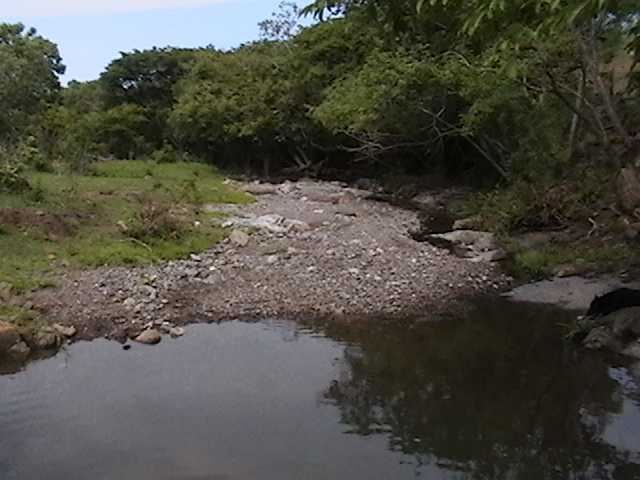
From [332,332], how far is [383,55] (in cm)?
1484

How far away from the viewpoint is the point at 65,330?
1170 cm

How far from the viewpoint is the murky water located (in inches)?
308

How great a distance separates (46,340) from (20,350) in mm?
422

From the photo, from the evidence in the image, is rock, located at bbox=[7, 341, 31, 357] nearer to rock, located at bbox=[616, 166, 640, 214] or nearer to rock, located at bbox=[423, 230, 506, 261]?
rock, located at bbox=[423, 230, 506, 261]

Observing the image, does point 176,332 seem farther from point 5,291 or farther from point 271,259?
point 271,259

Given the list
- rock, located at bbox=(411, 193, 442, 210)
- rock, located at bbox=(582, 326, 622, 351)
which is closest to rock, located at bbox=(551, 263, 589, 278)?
rock, located at bbox=(582, 326, 622, 351)

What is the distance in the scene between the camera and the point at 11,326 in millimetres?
11336

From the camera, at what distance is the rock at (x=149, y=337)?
37.7 feet

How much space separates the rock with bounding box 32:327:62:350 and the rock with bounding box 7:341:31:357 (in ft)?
0.49

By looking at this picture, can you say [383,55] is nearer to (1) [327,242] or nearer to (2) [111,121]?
(1) [327,242]

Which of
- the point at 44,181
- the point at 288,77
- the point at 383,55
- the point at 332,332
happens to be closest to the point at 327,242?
the point at 332,332

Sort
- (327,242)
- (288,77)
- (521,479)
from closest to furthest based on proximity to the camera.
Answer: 1. (521,479)
2. (327,242)
3. (288,77)

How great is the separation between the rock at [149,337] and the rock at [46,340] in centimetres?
119

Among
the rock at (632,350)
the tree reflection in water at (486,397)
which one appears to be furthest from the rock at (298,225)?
the rock at (632,350)
